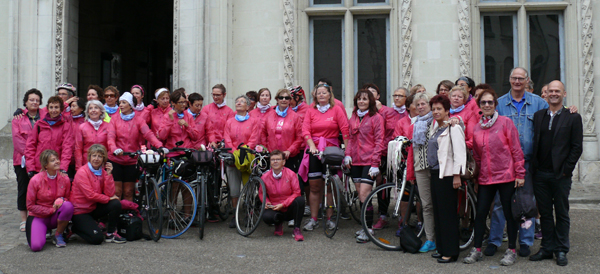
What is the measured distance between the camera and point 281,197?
769cm

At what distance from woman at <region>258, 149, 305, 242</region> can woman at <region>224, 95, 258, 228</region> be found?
0.89 meters

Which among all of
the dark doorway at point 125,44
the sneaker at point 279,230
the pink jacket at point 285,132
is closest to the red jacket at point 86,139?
the pink jacket at point 285,132

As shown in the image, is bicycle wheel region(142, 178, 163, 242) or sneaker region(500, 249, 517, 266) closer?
sneaker region(500, 249, 517, 266)

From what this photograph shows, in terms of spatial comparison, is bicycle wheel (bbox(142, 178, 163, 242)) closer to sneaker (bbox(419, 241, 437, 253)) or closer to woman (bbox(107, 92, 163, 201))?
woman (bbox(107, 92, 163, 201))

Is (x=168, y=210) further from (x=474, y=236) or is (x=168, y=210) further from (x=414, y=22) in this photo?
(x=414, y=22)

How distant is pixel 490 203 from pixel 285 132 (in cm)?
312

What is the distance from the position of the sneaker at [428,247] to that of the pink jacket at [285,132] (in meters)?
2.45

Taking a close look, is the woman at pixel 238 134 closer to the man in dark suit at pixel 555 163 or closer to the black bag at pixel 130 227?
the black bag at pixel 130 227

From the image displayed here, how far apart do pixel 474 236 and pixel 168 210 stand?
12.7 ft

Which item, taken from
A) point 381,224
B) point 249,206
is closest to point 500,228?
point 381,224

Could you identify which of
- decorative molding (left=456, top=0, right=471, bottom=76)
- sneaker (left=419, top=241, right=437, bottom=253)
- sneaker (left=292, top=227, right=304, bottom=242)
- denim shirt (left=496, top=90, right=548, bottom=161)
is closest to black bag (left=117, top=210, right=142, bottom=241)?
sneaker (left=292, top=227, right=304, bottom=242)

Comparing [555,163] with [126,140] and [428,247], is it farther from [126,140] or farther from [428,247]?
[126,140]

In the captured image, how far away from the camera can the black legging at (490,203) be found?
20.5 feet

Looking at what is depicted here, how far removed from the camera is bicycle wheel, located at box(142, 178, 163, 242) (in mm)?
7359
